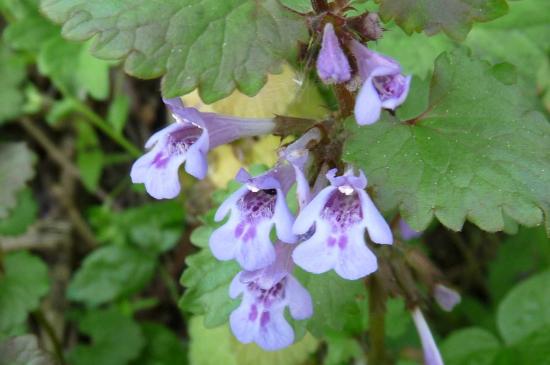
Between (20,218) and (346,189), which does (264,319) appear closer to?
(346,189)

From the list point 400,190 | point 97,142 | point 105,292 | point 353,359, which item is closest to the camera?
point 400,190

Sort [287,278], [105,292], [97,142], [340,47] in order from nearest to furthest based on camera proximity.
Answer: [340,47], [287,278], [105,292], [97,142]

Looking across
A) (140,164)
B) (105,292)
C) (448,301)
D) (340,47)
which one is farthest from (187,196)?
(340,47)

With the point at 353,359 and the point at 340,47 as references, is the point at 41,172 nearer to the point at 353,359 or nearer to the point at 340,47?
the point at 353,359

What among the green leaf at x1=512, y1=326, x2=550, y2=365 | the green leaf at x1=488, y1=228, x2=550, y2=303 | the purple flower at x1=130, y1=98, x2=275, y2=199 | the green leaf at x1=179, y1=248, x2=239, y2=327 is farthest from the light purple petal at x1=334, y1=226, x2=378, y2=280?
the green leaf at x1=488, y1=228, x2=550, y2=303

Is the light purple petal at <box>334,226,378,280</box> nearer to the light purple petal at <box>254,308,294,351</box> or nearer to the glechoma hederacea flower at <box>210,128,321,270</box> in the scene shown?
the glechoma hederacea flower at <box>210,128,321,270</box>
